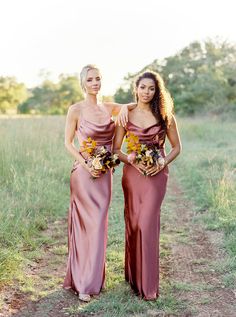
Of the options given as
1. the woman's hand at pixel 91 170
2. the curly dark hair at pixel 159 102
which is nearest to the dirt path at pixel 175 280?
the woman's hand at pixel 91 170

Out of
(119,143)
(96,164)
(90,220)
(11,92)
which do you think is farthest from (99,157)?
(11,92)

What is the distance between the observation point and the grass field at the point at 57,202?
4862mm

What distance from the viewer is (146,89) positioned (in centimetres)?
456

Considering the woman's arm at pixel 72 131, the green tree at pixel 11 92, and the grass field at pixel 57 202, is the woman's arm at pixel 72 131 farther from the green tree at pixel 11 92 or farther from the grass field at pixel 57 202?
the green tree at pixel 11 92

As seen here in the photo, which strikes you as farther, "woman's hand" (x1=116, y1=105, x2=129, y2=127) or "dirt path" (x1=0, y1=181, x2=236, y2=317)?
"woman's hand" (x1=116, y1=105, x2=129, y2=127)

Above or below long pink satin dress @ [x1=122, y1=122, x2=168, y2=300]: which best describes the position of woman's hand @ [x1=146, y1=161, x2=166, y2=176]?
above

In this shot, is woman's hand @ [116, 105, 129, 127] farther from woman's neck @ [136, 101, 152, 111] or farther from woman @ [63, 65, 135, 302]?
woman's neck @ [136, 101, 152, 111]

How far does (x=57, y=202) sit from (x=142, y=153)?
3.79 m

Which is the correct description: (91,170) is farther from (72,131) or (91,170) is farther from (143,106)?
(143,106)

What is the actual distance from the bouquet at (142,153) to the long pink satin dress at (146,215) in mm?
105

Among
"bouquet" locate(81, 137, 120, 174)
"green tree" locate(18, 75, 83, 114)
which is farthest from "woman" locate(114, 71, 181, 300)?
"green tree" locate(18, 75, 83, 114)

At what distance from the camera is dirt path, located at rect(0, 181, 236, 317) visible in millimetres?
4395

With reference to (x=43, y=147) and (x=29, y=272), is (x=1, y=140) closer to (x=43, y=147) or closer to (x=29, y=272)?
(x=43, y=147)

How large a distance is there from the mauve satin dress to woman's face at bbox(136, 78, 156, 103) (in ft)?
1.32
